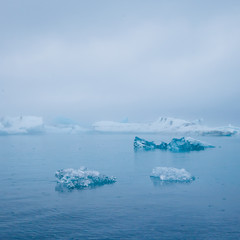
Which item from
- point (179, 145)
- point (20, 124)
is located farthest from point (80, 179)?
point (20, 124)

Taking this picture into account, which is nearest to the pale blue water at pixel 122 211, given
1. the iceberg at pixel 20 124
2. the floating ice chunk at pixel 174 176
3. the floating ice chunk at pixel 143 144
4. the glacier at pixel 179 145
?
the floating ice chunk at pixel 174 176

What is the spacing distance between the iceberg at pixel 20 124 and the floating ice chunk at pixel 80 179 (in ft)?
380

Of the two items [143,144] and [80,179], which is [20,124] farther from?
[80,179]

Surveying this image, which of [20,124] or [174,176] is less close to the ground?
[20,124]

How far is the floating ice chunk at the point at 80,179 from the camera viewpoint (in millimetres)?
19881

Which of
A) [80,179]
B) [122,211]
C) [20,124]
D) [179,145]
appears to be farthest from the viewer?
[20,124]

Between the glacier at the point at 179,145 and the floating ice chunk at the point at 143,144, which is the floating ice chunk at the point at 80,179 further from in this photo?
the floating ice chunk at the point at 143,144

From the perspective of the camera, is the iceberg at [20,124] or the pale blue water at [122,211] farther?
the iceberg at [20,124]

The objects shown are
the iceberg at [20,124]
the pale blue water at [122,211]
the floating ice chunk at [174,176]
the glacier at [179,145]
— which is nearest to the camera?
the pale blue water at [122,211]

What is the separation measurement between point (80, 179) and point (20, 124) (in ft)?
419

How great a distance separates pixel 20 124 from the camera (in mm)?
139000

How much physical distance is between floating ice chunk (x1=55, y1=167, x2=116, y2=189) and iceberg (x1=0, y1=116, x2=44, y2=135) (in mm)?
115875

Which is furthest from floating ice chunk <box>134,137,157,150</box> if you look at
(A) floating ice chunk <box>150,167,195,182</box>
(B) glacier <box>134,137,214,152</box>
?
(A) floating ice chunk <box>150,167,195,182</box>

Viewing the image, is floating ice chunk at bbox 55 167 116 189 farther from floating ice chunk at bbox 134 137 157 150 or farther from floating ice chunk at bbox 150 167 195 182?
floating ice chunk at bbox 134 137 157 150
